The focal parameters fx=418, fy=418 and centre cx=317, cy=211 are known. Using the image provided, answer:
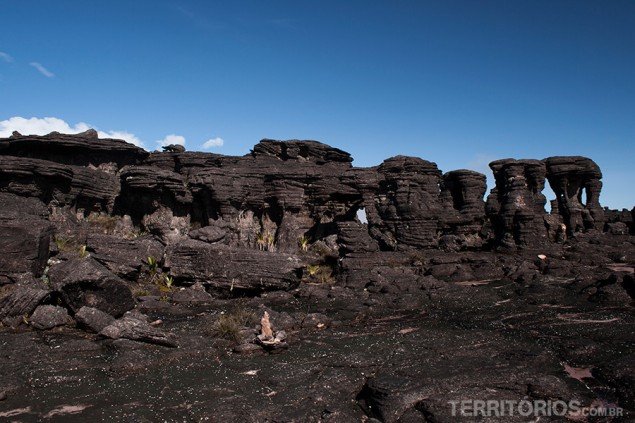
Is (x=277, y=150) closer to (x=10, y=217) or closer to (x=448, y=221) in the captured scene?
(x=448, y=221)

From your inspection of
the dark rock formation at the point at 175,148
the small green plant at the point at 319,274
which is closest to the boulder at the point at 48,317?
the small green plant at the point at 319,274

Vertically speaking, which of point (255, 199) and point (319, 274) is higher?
point (255, 199)

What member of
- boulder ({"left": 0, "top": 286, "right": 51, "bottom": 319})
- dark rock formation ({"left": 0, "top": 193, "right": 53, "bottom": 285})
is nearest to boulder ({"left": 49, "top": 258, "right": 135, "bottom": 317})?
boulder ({"left": 0, "top": 286, "right": 51, "bottom": 319})

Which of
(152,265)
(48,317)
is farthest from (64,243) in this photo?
(48,317)

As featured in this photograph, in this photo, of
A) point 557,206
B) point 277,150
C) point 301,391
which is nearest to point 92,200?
point 277,150

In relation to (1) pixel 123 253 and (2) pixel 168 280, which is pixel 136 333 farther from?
(1) pixel 123 253

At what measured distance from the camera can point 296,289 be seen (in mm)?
20891

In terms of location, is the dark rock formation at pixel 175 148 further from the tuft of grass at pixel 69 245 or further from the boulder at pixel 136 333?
the boulder at pixel 136 333

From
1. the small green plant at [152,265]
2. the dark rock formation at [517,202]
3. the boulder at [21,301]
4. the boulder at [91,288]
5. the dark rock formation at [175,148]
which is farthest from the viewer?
the dark rock formation at [517,202]

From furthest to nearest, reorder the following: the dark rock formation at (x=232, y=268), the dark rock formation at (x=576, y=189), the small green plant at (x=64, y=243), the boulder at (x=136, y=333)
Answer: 1. the dark rock formation at (x=576, y=189)
2. the small green plant at (x=64, y=243)
3. the dark rock formation at (x=232, y=268)
4. the boulder at (x=136, y=333)

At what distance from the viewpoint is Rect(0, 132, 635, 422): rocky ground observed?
29.1 feet

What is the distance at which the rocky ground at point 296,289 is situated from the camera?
349 inches

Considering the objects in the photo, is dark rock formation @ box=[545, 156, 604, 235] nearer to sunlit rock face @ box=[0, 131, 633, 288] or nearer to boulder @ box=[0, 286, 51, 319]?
sunlit rock face @ box=[0, 131, 633, 288]

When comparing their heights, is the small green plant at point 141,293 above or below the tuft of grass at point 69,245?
below
